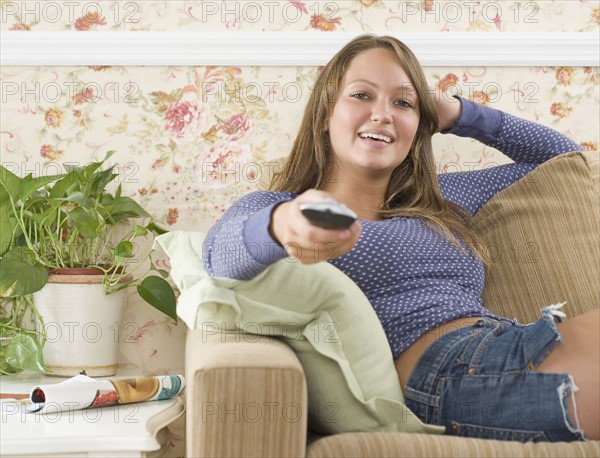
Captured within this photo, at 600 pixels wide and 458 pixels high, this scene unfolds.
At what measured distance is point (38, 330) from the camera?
1.97 metres

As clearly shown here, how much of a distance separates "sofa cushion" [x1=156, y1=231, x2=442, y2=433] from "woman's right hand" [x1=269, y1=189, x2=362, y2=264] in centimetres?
17

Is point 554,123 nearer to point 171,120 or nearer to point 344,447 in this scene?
point 171,120

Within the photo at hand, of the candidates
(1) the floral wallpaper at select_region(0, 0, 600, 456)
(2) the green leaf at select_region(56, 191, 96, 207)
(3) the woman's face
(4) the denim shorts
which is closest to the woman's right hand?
(4) the denim shorts

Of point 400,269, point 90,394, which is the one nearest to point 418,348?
point 400,269

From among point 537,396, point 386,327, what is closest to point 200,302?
point 386,327

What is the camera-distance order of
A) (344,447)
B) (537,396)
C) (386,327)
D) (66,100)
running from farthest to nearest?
(66,100), (386,327), (537,396), (344,447)

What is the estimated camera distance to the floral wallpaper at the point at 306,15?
6.89 ft

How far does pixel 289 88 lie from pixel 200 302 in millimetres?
1047

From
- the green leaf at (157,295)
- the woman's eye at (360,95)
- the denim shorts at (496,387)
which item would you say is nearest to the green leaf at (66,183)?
the green leaf at (157,295)

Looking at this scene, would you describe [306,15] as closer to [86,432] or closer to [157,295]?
[157,295]

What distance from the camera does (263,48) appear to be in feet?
6.93

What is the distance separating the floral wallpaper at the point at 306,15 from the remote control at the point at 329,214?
1285 millimetres

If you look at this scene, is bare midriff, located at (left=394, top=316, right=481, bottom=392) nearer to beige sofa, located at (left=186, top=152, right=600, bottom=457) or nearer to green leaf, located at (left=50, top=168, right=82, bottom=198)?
beige sofa, located at (left=186, top=152, right=600, bottom=457)

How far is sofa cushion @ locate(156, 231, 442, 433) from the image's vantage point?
4.06 ft
